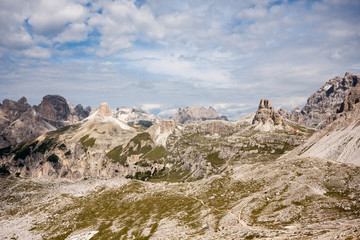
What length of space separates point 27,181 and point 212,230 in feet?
Result: 584

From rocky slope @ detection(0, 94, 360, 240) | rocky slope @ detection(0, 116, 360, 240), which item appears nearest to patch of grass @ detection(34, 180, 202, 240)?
rocky slope @ detection(0, 116, 360, 240)

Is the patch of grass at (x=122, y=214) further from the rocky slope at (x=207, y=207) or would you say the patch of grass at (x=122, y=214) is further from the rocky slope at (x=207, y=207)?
the rocky slope at (x=207, y=207)

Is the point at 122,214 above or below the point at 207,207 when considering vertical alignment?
below

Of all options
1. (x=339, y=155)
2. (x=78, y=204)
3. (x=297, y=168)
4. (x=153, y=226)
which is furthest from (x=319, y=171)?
(x=78, y=204)

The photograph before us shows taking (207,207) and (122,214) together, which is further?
(122,214)

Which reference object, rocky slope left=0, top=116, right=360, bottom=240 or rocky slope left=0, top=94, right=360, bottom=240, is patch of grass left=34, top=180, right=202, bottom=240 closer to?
rocky slope left=0, top=116, right=360, bottom=240

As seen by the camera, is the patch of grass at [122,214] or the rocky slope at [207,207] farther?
the patch of grass at [122,214]

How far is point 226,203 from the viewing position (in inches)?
5167

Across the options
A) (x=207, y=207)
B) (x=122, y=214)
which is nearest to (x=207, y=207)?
(x=207, y=207)

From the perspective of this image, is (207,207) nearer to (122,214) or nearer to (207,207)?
(207,207)

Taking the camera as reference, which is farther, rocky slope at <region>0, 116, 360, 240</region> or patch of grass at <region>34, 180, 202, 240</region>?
patch of grass at <region>34, 180, 202, 240</region>

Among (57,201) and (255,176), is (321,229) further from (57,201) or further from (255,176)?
(57,201)

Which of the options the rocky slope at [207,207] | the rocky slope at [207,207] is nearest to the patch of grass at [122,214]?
the rocky slope at [207,207]

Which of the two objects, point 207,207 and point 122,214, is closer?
point 207,207
